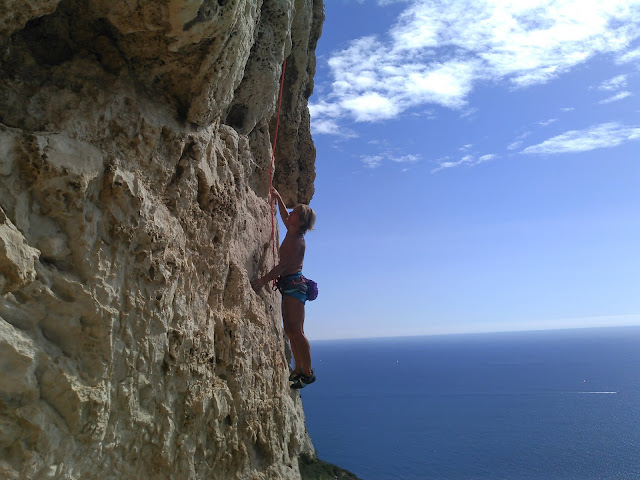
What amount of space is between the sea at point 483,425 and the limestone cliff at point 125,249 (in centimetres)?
3169

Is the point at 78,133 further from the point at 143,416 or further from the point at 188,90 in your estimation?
the point at 143,416

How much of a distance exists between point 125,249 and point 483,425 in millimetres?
70017

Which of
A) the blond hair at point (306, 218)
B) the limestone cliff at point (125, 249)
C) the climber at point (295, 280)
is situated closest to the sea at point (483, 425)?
the climber at point (295, 280)

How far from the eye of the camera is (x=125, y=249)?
11.8 ft

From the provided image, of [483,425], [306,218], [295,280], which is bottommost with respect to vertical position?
[483,425]

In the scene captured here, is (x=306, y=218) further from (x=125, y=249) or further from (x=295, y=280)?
(x=125, y=249)

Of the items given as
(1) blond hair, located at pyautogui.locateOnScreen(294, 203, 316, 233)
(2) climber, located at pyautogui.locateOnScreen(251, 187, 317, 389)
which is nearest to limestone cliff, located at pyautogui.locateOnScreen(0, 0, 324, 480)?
(2) climber, located at pyautogui.locateOnScreen(251, 187, 317, 389)

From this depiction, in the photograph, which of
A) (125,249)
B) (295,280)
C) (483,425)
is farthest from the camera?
(483,425)

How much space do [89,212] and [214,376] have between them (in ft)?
6.64

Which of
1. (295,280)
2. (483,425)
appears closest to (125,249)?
(295,280)

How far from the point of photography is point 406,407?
78562mm

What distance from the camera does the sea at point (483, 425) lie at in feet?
158

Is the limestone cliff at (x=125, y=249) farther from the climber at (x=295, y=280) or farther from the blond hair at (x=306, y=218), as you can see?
the blond hair at (x=306, y=218)

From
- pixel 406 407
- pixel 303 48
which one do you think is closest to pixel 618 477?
pixel 406 407
